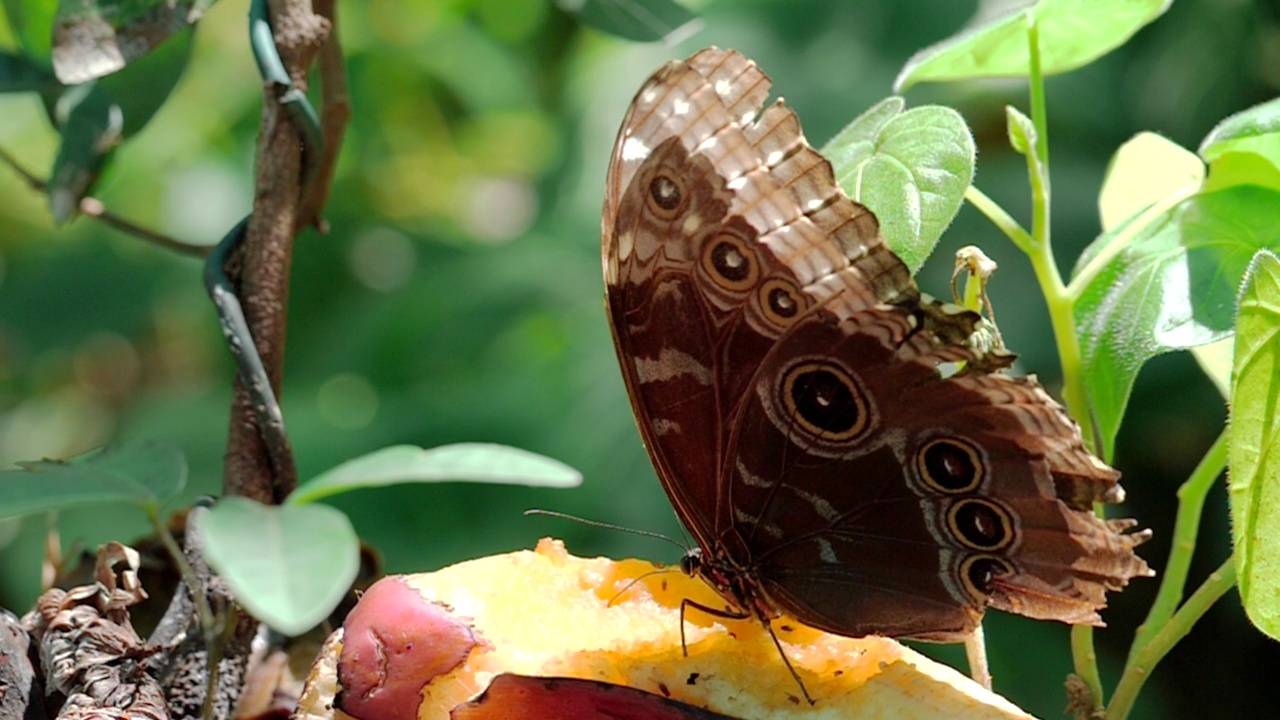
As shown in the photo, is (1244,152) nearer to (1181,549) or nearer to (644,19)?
(1181,549)

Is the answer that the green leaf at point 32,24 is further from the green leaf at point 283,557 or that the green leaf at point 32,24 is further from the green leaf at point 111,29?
the green leaf at point 283,557

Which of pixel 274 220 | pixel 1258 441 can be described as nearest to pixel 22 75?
pixel 274 220

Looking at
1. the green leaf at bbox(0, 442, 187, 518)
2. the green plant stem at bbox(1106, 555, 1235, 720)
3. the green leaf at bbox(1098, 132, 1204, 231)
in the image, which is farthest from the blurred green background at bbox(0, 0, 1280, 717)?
the green leaf at bbox(0, 442, 187, 518)

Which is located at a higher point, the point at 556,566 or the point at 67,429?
the point at 556,566

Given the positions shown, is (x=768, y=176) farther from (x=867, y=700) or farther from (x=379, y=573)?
(x=379, y=573)

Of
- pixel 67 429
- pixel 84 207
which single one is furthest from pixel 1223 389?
pixel 67 429

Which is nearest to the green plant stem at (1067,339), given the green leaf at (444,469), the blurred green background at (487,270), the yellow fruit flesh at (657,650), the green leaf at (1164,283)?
the green leaf at (1164,283)

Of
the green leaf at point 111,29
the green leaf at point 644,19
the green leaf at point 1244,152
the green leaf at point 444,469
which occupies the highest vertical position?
the green leaf at point 1244,152

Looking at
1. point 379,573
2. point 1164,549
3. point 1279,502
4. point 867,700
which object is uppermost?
point 1279,502
